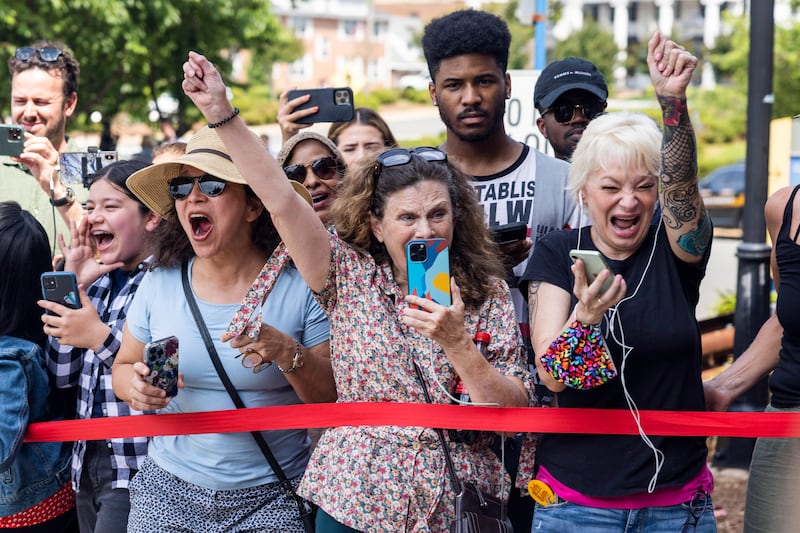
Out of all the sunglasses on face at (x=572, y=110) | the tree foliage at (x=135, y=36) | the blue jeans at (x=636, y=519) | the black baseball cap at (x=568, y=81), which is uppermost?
the tree foliage at (x=135, y=36)

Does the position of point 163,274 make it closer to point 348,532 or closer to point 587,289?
point 348,532

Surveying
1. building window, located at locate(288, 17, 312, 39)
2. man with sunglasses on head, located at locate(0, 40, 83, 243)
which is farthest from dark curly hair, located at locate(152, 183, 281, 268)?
building window, located at locate(288, 17, 312, 39)

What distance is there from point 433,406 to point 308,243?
2.17 ft

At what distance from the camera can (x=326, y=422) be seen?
3.29m

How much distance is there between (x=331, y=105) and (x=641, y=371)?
203cm

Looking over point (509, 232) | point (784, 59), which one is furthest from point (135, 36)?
point (784, 59)

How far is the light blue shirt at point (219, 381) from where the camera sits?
3.40 metres

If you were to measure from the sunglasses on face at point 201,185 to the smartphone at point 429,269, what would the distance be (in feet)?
2.66

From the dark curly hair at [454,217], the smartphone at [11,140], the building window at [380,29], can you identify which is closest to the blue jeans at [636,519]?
the dark curly hair at [454,217]

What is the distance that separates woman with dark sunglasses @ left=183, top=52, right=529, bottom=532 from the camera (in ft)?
9.80

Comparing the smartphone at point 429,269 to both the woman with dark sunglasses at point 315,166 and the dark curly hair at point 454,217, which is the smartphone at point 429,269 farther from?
the woman with dark sunglasses at point 315,166

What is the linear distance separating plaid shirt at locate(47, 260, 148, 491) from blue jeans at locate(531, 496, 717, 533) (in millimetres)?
1681

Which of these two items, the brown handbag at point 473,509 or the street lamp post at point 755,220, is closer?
the brown handbag at point 473,509

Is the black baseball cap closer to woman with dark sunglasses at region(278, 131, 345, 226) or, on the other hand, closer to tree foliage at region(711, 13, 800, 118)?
woman with dark sunglasses at region(278, 131, 345, 226)
